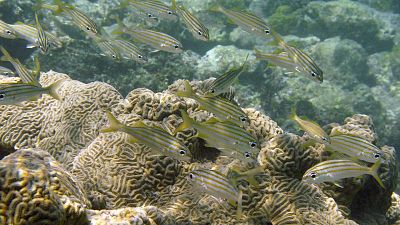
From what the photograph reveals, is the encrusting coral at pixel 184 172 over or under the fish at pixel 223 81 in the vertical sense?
under

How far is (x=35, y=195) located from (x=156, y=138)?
1.32 metres

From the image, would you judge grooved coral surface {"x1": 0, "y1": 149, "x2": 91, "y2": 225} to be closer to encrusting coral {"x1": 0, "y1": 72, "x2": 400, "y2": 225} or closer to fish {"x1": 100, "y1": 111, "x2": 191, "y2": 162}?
encrusting coral {"x1": 0, "y1": 72, "x2": 400, "y2": 225}

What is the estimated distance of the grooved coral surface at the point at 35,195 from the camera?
2.21 meters

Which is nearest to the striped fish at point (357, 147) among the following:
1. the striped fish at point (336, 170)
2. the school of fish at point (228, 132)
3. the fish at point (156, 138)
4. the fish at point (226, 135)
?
the school of fish at point (228, 132)

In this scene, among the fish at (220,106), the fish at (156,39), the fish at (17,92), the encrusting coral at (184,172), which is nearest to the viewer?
the fish at (17,92)

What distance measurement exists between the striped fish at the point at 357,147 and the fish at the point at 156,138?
1858 millimetres

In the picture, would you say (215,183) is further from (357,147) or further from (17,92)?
(17,92)

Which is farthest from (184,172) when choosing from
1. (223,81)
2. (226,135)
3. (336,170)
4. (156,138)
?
(336,170)

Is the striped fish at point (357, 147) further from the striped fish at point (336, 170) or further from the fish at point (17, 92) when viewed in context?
the fish at point (17, 92)

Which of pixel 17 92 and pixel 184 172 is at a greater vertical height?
pixel 17 92

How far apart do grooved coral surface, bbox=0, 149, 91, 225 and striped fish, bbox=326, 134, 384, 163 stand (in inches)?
116

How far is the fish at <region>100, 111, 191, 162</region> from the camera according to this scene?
10.8 ft

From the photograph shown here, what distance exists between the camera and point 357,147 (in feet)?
12.3

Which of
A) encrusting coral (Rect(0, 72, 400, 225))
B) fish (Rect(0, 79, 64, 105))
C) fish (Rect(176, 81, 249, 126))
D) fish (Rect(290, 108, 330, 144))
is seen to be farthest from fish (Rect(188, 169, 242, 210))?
fish (Rect(0, 79, 64, 105))
